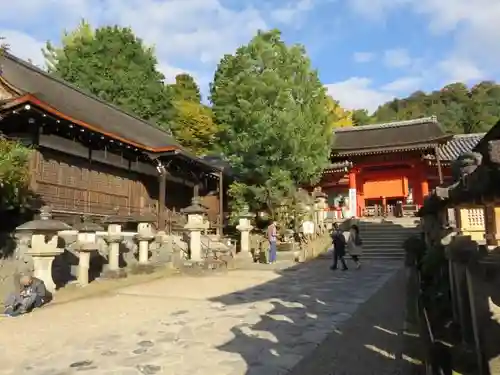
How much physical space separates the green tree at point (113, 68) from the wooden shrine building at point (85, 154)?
33.1 ft

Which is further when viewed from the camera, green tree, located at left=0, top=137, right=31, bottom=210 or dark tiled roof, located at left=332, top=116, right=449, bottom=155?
dark tiled roof, located at left=332, top=116, right=449, bottom=155

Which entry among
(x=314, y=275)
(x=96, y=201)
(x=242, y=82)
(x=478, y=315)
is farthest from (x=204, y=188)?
(x=478, y=315)

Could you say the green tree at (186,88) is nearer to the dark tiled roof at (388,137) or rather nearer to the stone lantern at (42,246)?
the dark tiled roof at (388,137)

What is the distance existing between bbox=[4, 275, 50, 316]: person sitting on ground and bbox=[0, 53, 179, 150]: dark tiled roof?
8.39m

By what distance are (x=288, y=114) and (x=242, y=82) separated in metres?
3.68

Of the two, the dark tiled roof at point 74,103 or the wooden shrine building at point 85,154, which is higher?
the dark tiled roof at point 74,103

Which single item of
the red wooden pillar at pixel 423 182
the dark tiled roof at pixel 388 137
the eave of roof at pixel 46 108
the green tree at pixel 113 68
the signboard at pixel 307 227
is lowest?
the signboard at pixel 307 227

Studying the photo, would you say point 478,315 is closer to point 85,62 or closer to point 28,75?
point 28,75

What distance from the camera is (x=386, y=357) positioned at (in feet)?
17.2

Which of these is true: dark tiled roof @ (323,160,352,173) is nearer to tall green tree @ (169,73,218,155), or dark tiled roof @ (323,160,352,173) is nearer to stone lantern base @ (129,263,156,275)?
tall green tree @ (169,73,218,155)

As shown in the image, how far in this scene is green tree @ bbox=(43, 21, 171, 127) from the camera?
33906mm

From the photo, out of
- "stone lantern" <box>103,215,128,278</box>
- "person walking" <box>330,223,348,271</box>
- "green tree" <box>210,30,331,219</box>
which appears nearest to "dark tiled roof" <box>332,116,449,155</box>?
"green tree" <box>210,30,331,219</box>

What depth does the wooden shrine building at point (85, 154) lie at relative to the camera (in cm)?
1461

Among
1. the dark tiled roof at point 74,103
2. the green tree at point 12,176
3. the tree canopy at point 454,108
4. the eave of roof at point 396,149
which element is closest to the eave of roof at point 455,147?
the eave of roof at point 396,149
